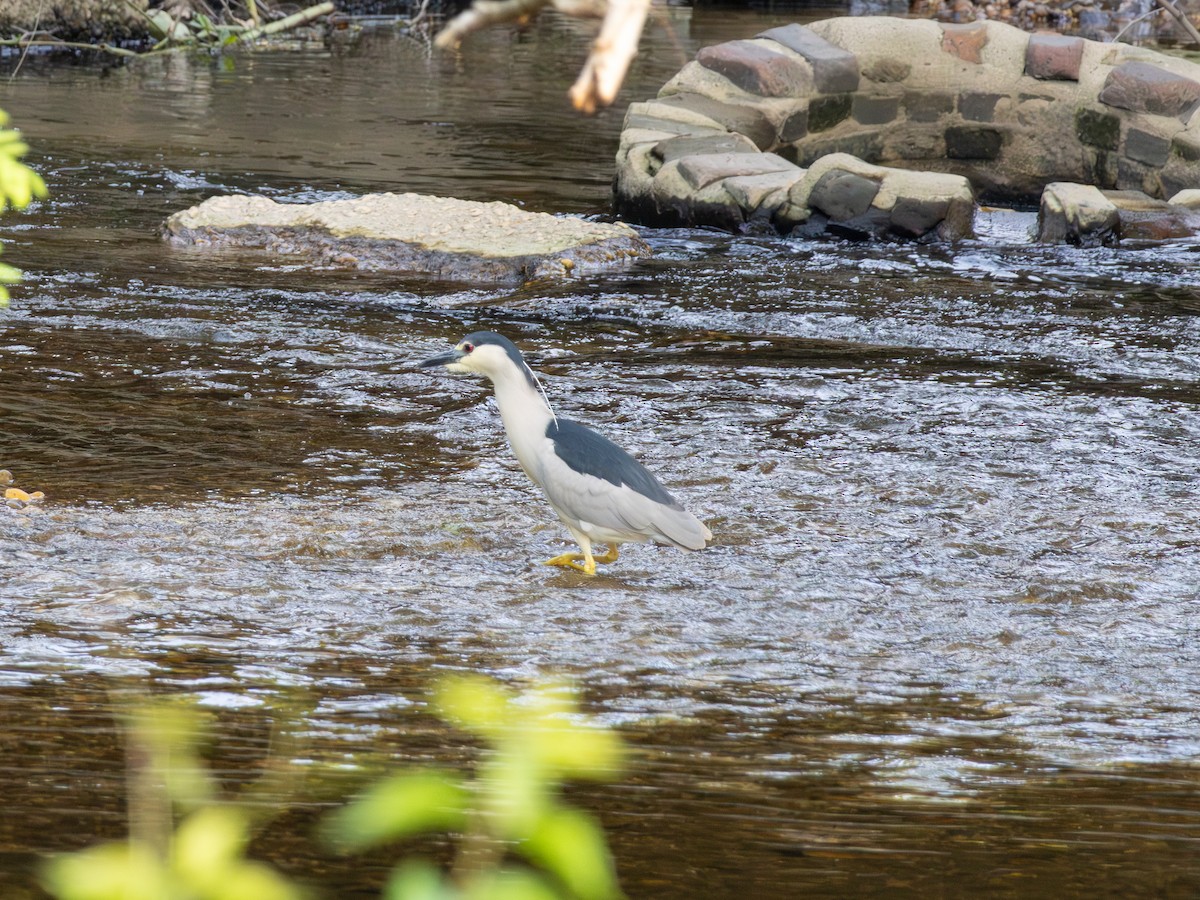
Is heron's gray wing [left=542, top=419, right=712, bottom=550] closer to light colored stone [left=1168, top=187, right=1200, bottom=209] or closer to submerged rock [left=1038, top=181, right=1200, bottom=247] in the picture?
submerged rock [left=1038, top=181, right=1200, bottom=247]

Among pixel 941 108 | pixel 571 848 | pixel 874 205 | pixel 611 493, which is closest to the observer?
pixel 571 848

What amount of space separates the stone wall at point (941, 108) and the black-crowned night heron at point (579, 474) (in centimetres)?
549

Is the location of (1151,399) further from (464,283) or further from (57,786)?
(57,786)

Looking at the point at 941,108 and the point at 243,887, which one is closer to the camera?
the point at 243,887

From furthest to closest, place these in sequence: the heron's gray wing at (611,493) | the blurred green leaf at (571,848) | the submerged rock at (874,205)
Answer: the submerged rock at (874,205), the heron's gray wing at (611,493), the blurred green leaf at (571,848)

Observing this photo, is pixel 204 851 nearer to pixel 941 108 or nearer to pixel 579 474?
pixel 579 474

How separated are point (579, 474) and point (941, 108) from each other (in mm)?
7679

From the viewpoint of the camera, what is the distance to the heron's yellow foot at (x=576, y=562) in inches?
183

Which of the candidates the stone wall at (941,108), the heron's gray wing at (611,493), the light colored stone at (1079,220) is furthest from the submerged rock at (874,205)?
the heron's gray wing at (611,493)

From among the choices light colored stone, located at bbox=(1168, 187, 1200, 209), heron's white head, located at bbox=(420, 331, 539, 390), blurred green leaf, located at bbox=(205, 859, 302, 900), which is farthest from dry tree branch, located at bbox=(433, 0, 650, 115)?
light colored stone, located at bbox=(1168, 187, 1200, 209)

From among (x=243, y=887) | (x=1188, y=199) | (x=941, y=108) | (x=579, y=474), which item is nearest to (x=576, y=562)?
(x=579, y=474)

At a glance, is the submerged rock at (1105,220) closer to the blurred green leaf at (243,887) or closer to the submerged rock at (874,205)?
the submerged rock at (874,205)

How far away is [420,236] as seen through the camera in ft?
28.9

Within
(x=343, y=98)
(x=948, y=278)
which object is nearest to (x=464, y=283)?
(x=948, y=278)
